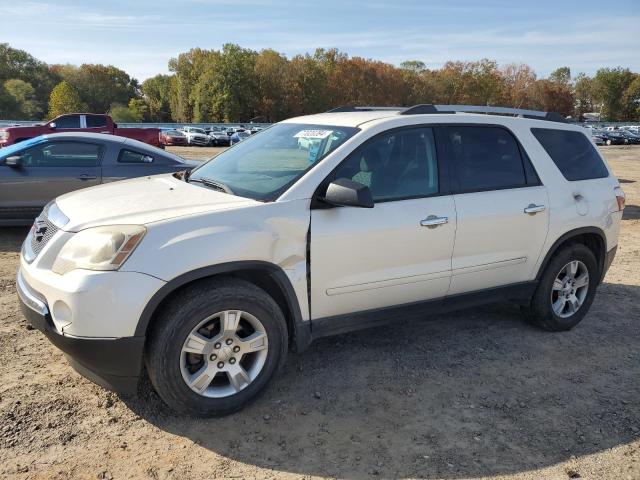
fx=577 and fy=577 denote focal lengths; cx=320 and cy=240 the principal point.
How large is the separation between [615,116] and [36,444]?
413 feet

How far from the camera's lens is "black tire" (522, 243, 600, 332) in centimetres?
478

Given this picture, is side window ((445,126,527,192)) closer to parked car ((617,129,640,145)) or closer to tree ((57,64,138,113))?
parked car ((617,129,640,145))

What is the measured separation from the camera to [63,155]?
25.7ft

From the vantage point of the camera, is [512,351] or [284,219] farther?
[512,351]

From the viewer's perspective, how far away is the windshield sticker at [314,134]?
4.00 meters

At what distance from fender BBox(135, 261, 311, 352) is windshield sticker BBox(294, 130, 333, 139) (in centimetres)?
109

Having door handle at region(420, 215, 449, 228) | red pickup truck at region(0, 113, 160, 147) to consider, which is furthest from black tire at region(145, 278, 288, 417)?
red pickup truck at region(0, 113, 160, 147)

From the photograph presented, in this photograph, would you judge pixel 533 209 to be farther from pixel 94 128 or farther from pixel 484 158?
pixel 94 128

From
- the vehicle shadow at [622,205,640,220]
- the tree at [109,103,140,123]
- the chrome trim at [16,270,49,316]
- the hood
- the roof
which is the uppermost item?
the tree at [109,103,140,123]

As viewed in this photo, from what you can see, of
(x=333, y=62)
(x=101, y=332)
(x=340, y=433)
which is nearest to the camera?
(x=101, y=332)

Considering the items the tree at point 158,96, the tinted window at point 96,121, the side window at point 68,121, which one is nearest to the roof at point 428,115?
the tinted window at point 96,121

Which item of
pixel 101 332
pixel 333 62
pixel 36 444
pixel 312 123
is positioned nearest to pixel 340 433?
pixel 101 332

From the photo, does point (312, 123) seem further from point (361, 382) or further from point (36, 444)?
point (36, 444)

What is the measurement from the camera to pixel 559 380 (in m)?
4.07
